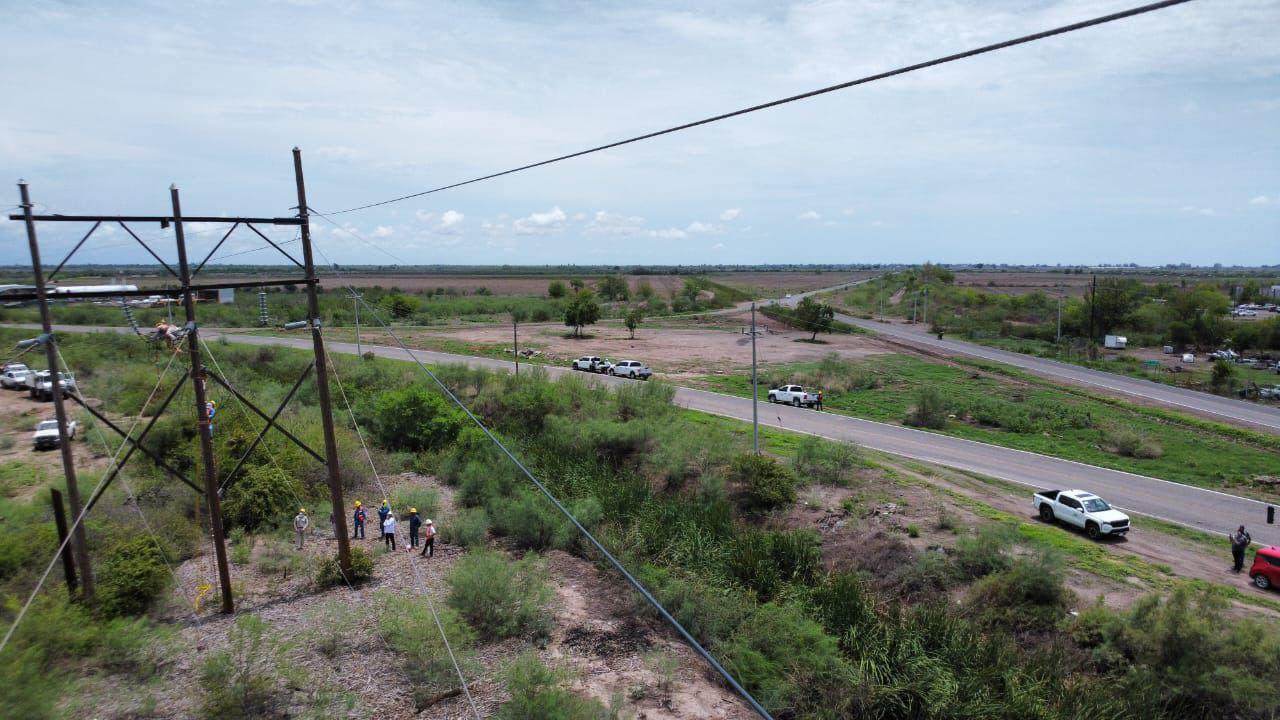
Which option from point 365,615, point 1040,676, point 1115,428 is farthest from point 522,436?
point 1115,428

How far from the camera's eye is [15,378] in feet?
149

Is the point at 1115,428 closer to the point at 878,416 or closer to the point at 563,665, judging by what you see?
the point at 878,416

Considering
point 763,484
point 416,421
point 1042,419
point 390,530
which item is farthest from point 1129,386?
point 390,530

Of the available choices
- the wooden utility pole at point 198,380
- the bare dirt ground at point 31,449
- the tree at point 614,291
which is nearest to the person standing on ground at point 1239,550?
the wooden utility pole at point 198,380

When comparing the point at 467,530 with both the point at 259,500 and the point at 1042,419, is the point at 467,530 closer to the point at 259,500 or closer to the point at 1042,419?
the point at 259,500

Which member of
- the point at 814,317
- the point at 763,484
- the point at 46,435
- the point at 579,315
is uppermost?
the point at 579,315

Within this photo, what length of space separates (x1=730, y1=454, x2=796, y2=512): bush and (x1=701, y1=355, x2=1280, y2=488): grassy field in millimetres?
17278

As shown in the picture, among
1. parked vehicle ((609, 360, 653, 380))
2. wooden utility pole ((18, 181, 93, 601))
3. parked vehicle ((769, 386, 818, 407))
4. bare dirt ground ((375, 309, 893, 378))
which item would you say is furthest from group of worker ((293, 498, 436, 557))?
bare dirt ground ((375, 309, 893, 378))

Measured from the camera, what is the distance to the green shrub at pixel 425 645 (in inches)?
529

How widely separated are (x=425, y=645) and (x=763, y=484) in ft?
48.6

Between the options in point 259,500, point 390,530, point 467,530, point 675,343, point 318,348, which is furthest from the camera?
point 675,343

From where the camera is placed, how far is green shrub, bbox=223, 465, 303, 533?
71.3 feet

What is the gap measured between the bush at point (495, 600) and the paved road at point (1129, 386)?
1773 inches

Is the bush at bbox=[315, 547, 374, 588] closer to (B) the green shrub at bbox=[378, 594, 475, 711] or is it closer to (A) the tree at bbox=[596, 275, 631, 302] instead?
(B) the green shrub at bbox=[378, 594, 475, 711]
